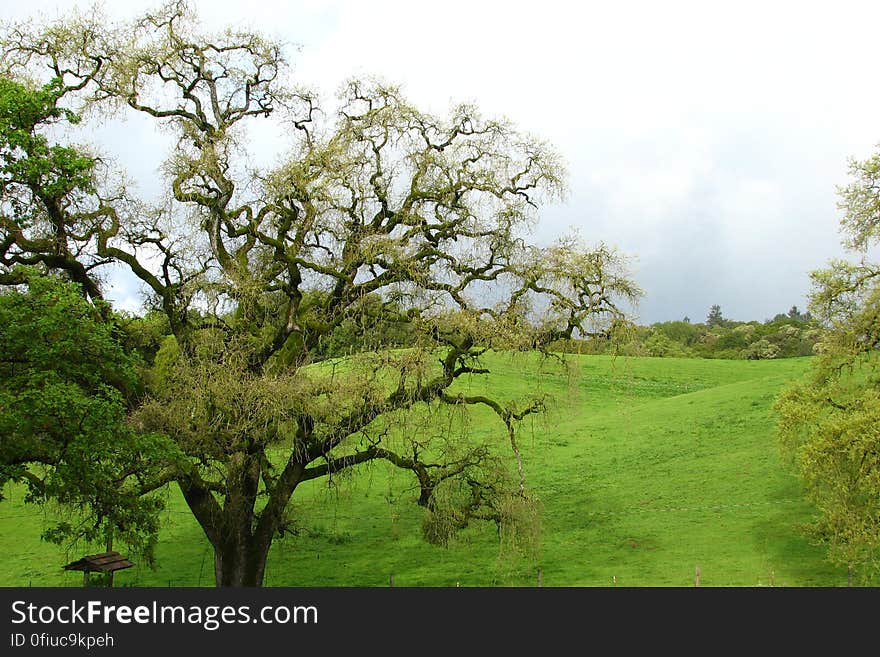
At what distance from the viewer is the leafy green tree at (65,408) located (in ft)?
55.0

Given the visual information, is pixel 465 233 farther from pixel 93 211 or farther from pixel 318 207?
pixel 93 211

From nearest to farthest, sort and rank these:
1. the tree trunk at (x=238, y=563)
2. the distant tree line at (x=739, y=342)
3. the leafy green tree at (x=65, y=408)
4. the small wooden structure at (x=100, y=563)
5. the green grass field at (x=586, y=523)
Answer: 1. the leafy green tree at (x=65, y=408)
2. the small wooden structure at (x=100, y=563)
3. the tree trunk at (x=238, y=563)
4. the green grass field at (x=586, y=523)
5. the distant tree line at (x=739, y=342)

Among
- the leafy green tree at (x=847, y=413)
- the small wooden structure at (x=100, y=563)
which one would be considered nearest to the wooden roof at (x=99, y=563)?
the small wooden structure at (x=100, y=563)

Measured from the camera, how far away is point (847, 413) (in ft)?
79.4

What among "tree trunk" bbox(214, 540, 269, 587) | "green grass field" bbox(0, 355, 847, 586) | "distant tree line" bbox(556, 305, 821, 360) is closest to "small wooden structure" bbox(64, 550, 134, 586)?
"tree trunk" bbox(214, 540, 269, 587)

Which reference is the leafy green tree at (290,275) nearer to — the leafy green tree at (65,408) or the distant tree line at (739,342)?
the leafy green tree at (65,408)

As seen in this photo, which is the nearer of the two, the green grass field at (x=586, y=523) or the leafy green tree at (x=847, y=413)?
the leafy green tree at (x=847, y=413)

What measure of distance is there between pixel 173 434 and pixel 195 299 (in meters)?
4.10

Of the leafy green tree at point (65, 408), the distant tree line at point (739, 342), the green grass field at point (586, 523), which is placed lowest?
the green grass field at point (586, 523)

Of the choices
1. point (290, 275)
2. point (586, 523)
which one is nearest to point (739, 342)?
point (586, 523)

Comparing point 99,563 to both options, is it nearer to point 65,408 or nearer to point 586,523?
point 65,408

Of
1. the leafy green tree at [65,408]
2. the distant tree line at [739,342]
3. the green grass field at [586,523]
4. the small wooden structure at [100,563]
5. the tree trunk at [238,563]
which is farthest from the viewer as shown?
the distant tree line at [739,342]

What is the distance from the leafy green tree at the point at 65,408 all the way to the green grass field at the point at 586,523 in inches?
258
